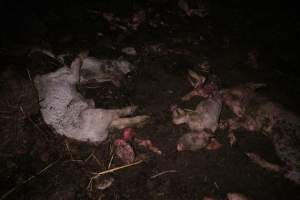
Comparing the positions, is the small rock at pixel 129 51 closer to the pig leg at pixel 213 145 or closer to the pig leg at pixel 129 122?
the pig leg at pixel 129 122

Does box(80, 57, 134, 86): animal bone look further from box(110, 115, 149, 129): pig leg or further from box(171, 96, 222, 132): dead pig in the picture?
box(171, 96, 222, 132): dead pig

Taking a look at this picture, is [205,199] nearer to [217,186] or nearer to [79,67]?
[217,186]

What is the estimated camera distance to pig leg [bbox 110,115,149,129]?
3801 mm

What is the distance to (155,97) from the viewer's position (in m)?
4.37

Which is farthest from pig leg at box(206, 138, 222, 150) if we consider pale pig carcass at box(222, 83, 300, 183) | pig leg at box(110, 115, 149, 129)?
pig leg at box(110, 115, 149, 129)

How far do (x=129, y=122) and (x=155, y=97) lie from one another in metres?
0.76

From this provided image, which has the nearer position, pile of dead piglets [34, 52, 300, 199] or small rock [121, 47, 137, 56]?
pile of dead piglets [34, 52, 300, 199]

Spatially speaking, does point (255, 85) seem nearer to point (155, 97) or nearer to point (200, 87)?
point (200, 87)

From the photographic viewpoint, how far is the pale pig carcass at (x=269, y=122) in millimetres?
3692

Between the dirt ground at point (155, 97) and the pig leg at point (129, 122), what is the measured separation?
12 centimetres

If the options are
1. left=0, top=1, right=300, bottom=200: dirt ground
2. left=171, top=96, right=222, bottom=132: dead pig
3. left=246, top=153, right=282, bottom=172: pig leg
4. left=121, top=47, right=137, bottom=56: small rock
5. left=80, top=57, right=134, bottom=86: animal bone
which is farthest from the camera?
left=121, top=47, right=137, bottom=56: small rock

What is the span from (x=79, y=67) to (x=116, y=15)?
205 cm

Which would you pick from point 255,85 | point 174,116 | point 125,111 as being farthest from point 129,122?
point 255,85

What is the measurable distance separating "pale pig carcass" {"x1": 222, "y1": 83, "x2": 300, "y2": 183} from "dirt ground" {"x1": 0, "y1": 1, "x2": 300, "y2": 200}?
0.41 feet
